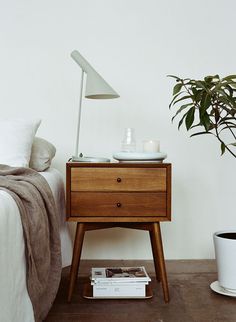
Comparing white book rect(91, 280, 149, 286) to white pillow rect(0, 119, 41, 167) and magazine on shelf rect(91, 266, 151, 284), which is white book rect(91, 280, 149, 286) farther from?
white pillow rect(0, 119, 41, 167)

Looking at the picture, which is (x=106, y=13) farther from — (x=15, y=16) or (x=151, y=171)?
(x=151, y=171)

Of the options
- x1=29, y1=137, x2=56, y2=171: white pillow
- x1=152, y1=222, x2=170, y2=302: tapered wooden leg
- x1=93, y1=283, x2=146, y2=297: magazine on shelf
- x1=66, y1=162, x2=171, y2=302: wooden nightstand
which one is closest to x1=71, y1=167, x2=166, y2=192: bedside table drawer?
x1=66, y1=162, x2=171, y2=302: wooden nightstand

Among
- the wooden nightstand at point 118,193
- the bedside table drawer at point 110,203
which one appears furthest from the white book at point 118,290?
the bedside table drawer at point 110,203

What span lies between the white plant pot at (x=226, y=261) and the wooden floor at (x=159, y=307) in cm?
6

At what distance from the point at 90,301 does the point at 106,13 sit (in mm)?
1676

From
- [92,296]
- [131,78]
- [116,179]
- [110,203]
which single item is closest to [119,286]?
[92,296]

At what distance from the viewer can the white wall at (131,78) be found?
2730 mm

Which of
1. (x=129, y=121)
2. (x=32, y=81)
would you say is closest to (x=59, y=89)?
(x=32, y=81)

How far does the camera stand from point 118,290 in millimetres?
2029

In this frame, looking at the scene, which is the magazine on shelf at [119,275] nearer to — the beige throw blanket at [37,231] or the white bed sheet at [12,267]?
the beige throw blanket at [37,231]

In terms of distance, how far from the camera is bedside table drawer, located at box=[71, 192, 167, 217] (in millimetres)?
2014

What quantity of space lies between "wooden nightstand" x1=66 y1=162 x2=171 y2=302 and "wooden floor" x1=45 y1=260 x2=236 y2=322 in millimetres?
103

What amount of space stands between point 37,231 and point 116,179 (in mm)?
588

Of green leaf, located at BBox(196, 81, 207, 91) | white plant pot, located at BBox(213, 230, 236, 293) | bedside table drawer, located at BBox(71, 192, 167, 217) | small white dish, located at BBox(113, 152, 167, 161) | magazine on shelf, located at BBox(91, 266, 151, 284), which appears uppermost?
green leaf, located at BBox(196, 81, 207, 91)
